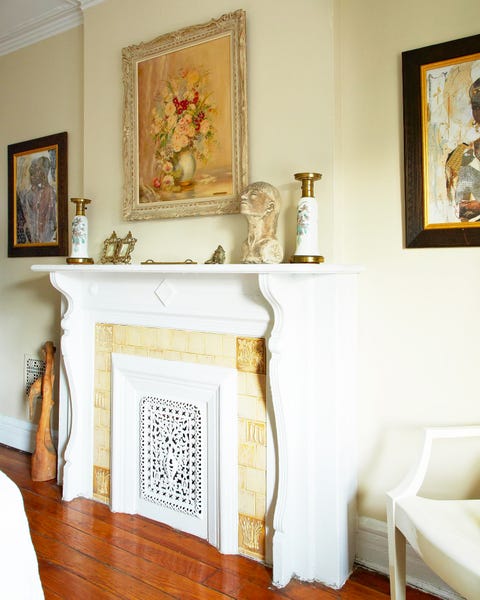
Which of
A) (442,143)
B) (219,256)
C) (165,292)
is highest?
(442,143)

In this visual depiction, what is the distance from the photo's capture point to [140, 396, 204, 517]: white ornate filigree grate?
226 centimetres

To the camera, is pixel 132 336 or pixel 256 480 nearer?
pixel 256 480

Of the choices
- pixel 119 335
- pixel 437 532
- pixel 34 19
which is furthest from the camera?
pixel 34 19

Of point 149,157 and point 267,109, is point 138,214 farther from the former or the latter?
point 267,109

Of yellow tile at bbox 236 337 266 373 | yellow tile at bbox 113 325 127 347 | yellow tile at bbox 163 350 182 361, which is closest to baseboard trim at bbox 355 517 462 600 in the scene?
yellow tile at bbox 236 337 266 373

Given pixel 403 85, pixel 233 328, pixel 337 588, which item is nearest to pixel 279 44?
pixel 403 85

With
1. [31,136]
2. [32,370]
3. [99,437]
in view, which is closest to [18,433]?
[32,370]

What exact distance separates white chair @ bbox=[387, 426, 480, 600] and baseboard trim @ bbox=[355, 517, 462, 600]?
38cm

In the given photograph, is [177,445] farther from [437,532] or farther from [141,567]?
[437,532]

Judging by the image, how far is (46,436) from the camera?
2.89m

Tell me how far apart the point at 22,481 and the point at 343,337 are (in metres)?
2.00

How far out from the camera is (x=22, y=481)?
285 centimetres

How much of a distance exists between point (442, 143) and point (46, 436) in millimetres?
2457

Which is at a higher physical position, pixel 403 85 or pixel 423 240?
pixel 403 85
